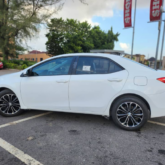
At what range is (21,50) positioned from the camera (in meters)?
22.3

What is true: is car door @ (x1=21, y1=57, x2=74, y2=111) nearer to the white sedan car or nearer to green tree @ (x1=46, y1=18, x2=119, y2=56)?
the white sedan car

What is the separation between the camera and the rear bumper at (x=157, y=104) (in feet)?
9.34

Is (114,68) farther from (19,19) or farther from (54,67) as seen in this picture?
(19,19)

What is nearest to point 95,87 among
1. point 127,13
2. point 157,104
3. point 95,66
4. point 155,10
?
point 95,66

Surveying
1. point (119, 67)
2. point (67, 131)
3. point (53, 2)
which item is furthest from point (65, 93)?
point (53, 2)

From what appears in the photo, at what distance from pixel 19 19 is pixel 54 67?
1837cm

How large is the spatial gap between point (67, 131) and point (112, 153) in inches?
41.6

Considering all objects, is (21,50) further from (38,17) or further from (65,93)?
(65,93)

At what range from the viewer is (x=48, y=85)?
3.28m

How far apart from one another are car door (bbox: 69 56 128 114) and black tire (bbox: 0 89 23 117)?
1.48 meters

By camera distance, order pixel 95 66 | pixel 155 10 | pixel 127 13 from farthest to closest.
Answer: pixel 127 13 → pixel 155 10 → pixel 95 66

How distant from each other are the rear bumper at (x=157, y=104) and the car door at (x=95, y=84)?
0.64 meters

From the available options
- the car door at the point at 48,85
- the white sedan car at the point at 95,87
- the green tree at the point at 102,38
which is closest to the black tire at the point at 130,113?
the white sedan car at the point at 95,87

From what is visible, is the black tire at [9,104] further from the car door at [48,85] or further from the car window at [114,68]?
the car window at [114,68]
